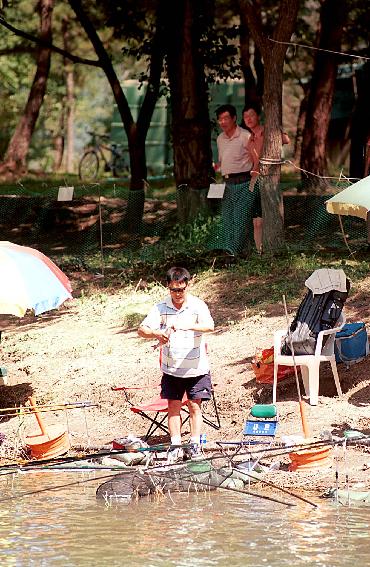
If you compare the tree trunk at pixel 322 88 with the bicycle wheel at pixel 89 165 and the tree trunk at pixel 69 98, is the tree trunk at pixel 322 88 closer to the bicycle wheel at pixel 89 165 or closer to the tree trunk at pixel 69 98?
the bicycle wheel at pixel 89 165

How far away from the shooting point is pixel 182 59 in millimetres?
19016

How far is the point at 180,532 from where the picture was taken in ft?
27.7

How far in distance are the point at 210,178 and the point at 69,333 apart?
16.2 ft

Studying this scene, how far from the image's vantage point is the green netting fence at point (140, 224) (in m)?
16.7

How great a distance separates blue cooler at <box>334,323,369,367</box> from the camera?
11.8 m

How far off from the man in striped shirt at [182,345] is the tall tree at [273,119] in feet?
20.0

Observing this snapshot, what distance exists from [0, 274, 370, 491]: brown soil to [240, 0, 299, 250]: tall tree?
950 millimetres

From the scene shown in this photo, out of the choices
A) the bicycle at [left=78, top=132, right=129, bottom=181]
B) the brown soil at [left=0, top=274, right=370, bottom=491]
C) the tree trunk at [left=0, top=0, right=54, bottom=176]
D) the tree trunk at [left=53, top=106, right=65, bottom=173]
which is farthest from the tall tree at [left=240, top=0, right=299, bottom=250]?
the tree trunk at [left=53, top=106, right=65, bottom=173]

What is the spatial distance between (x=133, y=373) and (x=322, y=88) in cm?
1120

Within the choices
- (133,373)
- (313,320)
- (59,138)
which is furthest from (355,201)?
(59,138)

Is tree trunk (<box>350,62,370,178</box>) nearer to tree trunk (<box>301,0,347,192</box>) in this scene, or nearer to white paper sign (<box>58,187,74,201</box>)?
tree trunk (<box>301,0,347,192</box>)

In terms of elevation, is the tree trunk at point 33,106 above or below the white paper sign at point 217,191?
above

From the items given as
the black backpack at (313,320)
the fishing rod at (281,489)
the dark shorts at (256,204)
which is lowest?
the fishing rod at (281,489)

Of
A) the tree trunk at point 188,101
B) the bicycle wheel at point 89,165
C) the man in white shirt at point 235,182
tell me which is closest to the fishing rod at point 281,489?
the man in white shirt at point 235,182
